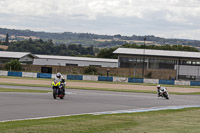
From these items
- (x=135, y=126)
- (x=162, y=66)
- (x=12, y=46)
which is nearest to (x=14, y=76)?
(x=162, y=66)

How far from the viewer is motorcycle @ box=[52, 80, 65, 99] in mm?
26000

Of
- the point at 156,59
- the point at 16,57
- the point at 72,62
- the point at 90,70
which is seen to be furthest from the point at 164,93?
the point at 72,62

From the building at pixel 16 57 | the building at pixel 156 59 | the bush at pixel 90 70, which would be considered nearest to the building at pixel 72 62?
the building at pixel 16 57

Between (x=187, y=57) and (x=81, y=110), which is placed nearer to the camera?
(x=81, y=110)

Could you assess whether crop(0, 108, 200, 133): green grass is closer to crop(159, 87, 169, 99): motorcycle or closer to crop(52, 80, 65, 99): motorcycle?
→ crop(52, 80, 65, 99): motorcycle

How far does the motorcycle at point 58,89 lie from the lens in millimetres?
26000

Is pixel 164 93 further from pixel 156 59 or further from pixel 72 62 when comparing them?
pixel 72 62

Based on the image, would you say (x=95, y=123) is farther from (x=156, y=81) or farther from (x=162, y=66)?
(x=162, y=66)

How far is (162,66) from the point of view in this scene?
9619 cm

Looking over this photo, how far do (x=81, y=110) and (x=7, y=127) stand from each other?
7383 mm

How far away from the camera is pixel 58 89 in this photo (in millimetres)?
26297

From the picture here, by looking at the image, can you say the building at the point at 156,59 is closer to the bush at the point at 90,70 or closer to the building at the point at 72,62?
the building at the point at 72,62

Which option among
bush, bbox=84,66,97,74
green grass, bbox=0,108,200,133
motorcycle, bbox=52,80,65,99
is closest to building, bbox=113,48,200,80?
bush, bbox=84,66,97,74

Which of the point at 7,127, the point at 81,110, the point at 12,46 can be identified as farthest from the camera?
the point at 12,46
